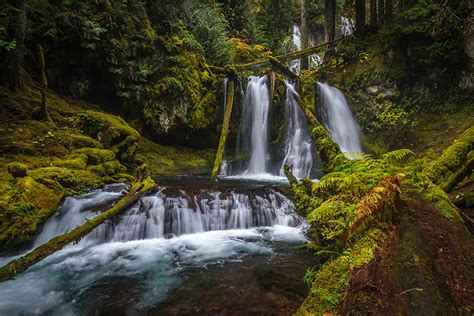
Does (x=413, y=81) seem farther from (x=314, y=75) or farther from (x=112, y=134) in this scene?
(x=112, y=134)

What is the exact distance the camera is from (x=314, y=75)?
1564 cm

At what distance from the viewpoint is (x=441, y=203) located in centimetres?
267

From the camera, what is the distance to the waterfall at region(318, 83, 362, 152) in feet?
43.3

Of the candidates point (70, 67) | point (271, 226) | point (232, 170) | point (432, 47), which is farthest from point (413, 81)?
point (70, 67)

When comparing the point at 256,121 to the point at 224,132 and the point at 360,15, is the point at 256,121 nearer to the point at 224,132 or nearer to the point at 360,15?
the point at 224,132

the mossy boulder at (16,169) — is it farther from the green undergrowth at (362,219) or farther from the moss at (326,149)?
the moss at (326,149)

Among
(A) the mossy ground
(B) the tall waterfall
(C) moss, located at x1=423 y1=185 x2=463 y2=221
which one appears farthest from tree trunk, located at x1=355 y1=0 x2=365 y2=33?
(C) moss, located at x1=423 y1=185 x2=463 y2=221

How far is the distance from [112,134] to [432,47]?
12389 mm

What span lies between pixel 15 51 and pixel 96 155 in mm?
3722

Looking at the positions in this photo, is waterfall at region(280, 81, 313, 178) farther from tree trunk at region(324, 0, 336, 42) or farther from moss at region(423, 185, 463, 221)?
moss at region(423, 185, 463, 221)

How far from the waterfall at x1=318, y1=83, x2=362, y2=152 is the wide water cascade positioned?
6.76 m

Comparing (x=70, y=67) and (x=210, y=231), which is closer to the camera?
(x=210, y=231)

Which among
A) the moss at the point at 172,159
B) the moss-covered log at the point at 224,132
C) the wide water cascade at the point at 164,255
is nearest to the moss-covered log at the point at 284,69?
the moss-covered log at the point at 224,132

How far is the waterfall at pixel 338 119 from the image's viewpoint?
43.3 feet
